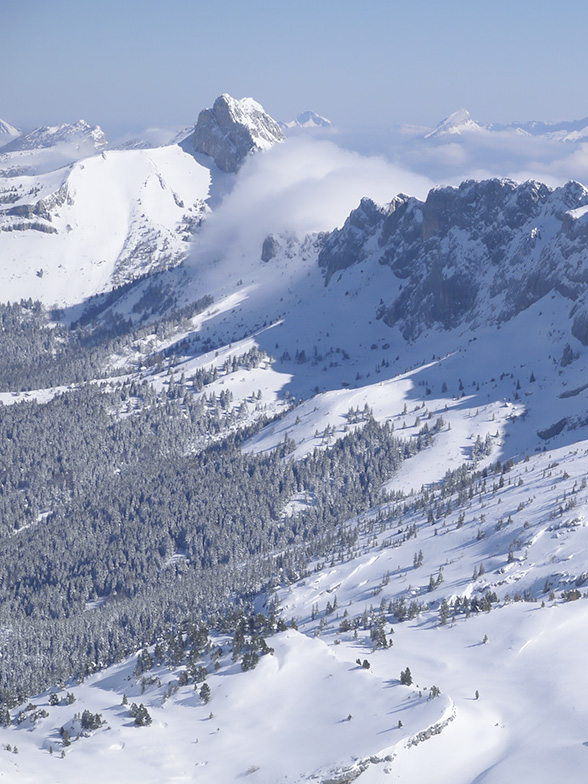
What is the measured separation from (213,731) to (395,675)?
2669 cm

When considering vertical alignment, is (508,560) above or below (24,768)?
below

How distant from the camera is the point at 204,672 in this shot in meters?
128

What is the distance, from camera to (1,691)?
494ft

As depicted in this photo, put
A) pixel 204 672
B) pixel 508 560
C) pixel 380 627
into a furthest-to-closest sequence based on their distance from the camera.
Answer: pixel 508 560 < pixel 380 627 < pixel 204 672

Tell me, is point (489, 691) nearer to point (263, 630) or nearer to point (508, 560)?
point (263, 630)

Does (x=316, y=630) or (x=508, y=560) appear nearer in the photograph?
(x=316, y=630)

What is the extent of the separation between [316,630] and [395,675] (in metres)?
43.9

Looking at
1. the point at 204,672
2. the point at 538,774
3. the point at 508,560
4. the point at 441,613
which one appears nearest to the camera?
the point at 538,774

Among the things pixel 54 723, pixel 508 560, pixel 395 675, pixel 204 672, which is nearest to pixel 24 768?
pixel 54 723

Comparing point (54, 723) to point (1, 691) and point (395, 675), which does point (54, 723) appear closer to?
point (1, 691)

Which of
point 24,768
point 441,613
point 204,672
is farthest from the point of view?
point 441,613

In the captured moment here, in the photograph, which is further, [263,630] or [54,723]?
[263,630]

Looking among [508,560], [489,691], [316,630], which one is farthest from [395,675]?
[508,560]

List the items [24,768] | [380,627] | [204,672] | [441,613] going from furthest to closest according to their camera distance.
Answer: [441,613] → [380,627] → [204,672] → [24,768]
